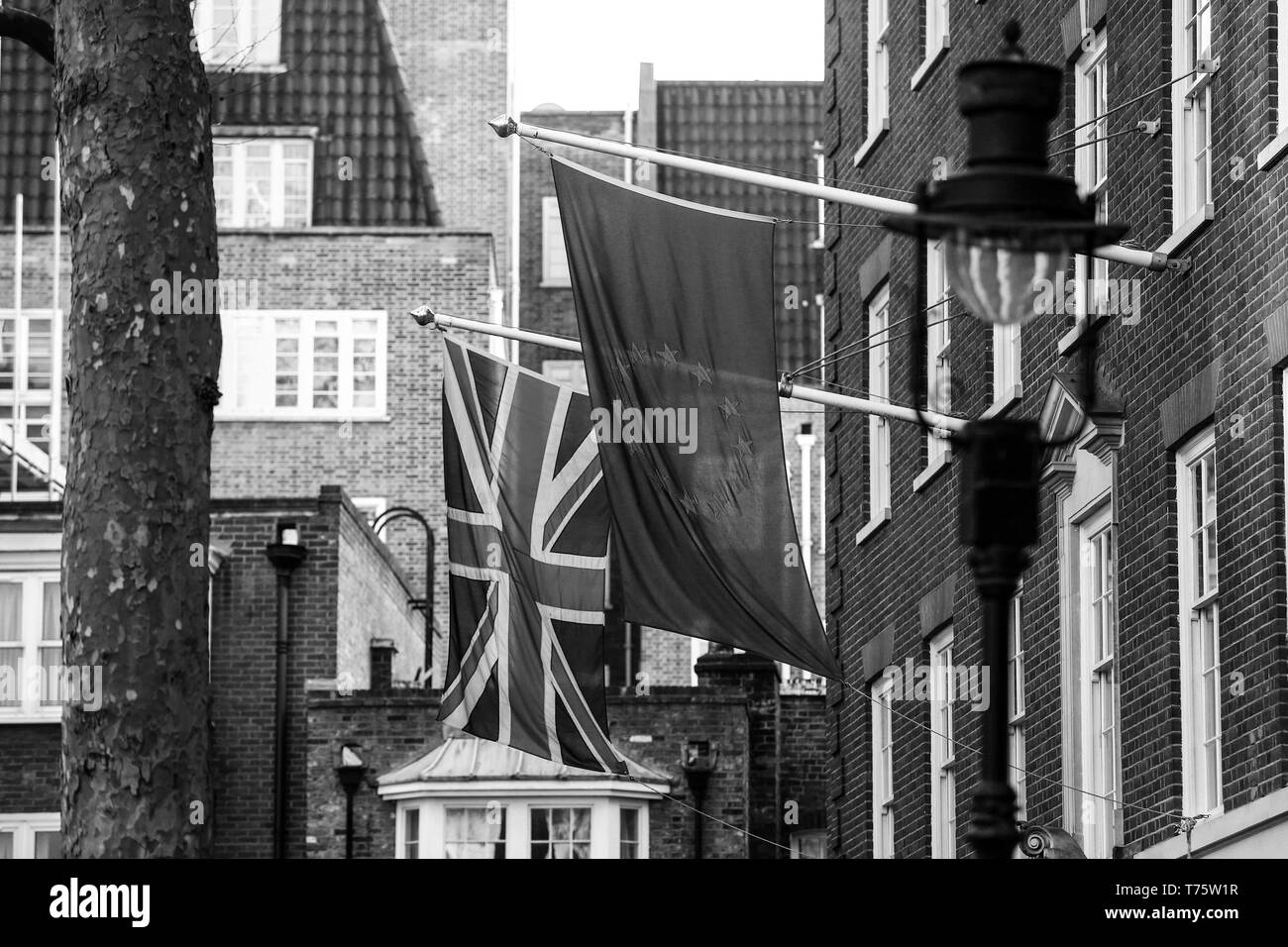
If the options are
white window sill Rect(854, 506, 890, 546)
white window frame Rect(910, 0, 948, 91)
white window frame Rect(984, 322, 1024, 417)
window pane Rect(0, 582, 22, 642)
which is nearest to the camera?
white window frame Rect(984, 322, 1024, 417)

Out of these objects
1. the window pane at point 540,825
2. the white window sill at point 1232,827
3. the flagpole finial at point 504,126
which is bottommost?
the white window sill at point 1232,827

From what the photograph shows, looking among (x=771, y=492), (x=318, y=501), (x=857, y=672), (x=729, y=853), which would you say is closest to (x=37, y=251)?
(x=318, y=501)

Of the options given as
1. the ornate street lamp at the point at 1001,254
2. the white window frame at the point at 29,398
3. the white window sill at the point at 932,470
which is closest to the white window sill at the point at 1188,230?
the white window sill at the point at 932,470

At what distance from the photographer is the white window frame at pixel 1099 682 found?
1942cm

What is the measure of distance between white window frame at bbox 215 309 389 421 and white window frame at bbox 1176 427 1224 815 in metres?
28.0

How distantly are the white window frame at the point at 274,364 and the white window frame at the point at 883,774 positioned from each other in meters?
20.0

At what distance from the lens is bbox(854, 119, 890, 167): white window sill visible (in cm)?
2656

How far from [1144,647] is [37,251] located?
32094mm

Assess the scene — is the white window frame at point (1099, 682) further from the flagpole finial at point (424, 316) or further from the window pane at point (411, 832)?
the window pane at point (411, 832)

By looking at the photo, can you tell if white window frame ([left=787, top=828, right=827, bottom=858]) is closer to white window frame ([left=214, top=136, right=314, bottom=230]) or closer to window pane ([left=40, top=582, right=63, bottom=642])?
window pane ([left=40, top=582, right=63, bottom=642])

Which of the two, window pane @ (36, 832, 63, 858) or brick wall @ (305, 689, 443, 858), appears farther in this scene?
brick wall @ (305, 689, 443, 858)

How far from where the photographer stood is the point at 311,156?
47.0 metres

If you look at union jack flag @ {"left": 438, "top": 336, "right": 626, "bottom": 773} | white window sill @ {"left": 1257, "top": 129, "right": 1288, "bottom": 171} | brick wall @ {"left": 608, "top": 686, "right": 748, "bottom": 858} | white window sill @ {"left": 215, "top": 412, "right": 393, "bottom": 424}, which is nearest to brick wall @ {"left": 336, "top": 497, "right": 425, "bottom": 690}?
brick wall @ {"left": 608, "top": 686, "right": 748, "bottom": 858}
